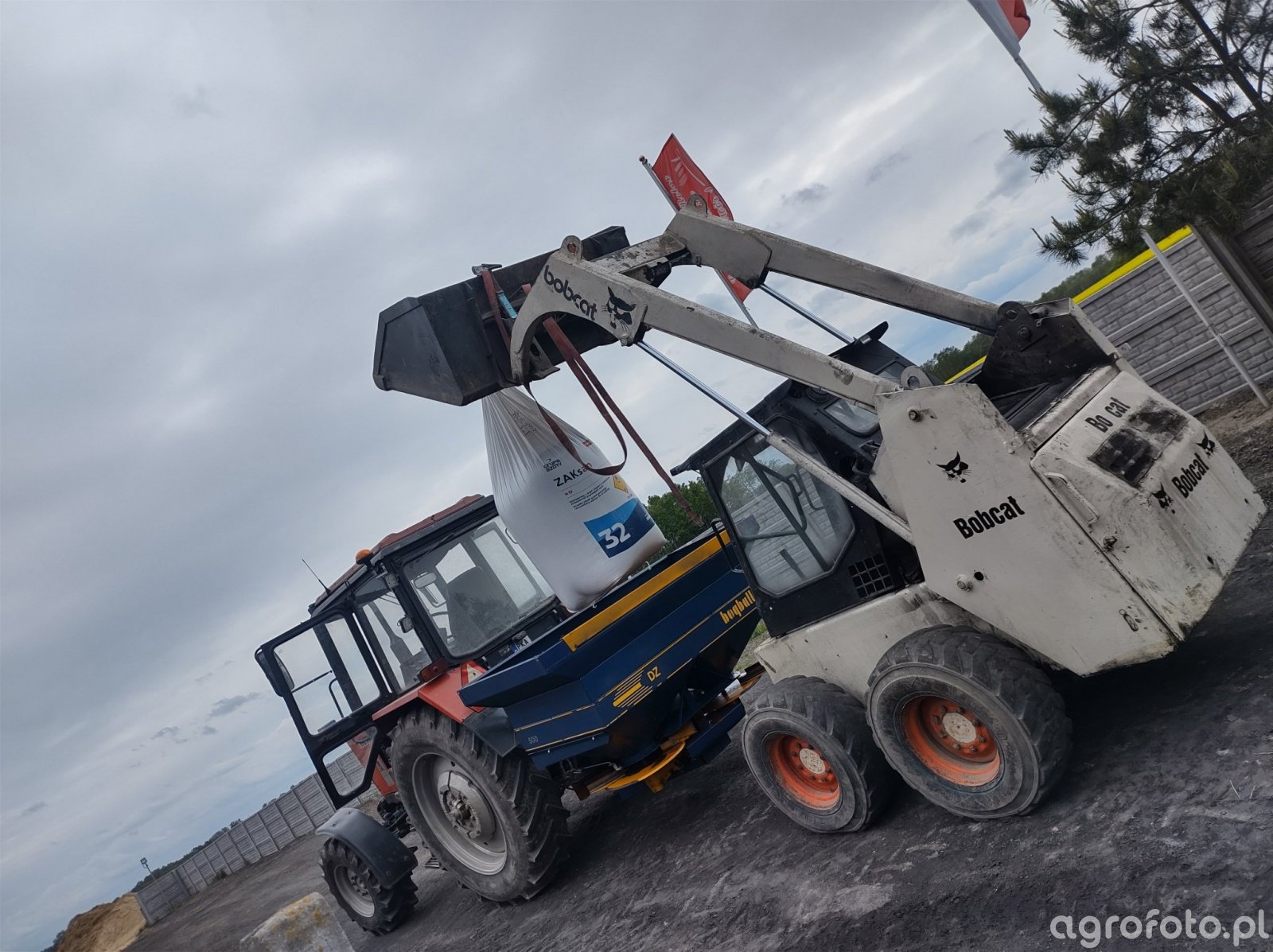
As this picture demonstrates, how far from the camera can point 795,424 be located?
4555 mm

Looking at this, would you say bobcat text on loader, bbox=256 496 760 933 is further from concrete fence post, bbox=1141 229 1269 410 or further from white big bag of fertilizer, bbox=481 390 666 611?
concrete fence post, bbox=1141 229 1269 410

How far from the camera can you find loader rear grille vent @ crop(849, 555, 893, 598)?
4.39 m

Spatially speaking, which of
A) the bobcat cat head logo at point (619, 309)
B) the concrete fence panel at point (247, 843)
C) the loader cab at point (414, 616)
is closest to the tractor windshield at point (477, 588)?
the loader cab at point (414, 616)

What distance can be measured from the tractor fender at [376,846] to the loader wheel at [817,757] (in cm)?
340

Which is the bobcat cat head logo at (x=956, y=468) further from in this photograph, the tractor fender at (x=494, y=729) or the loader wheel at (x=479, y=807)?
the loader wheel at (x=479, y=807)

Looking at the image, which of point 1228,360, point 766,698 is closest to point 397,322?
point 766,698

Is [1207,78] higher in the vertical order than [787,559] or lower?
higher

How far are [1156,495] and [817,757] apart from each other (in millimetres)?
1978

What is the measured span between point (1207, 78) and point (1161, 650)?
611 centimetres

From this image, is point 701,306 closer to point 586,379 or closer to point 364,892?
point 586,379

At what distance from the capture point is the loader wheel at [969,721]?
3.70 m

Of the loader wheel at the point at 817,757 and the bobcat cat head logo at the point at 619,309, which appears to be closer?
the loader wheel at the point at 817,757

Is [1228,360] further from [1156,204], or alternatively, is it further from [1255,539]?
[1255,539]

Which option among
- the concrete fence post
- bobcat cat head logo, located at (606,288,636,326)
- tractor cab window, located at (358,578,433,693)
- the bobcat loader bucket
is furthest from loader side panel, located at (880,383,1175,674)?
the concrete fence post
